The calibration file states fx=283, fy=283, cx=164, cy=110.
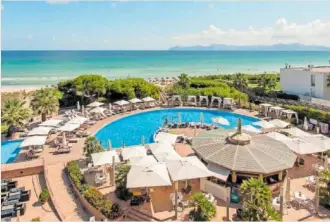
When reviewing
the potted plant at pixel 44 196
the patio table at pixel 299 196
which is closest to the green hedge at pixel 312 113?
the patio table at pixel 299 196

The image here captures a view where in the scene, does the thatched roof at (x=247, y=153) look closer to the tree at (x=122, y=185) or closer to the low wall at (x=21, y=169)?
the tree at (x=122, y=185)

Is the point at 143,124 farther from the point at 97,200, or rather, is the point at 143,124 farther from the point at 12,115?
the point at 97,200

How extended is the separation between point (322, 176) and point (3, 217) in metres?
16.1

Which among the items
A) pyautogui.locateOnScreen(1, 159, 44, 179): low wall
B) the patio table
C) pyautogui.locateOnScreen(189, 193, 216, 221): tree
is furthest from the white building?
pyautogui.locateOnScreen(1, 159, 44, 179): low wall

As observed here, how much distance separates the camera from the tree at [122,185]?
15.1m

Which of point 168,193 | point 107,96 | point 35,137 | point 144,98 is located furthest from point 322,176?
point 107,96

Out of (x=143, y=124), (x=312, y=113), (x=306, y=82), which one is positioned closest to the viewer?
(x=312, y=113)

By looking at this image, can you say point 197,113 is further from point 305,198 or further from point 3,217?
point 3,217

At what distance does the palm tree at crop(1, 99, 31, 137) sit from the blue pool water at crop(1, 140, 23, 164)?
1406 mm

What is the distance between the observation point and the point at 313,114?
27828 millimetres

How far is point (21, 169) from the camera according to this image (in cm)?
1880

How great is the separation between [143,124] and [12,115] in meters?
12.7

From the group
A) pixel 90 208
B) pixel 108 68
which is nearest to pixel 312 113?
pixel 90 208

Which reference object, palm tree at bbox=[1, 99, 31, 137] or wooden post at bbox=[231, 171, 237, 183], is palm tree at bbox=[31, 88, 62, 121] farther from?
wooden post at bbox=[231, 171, 237, 183]
